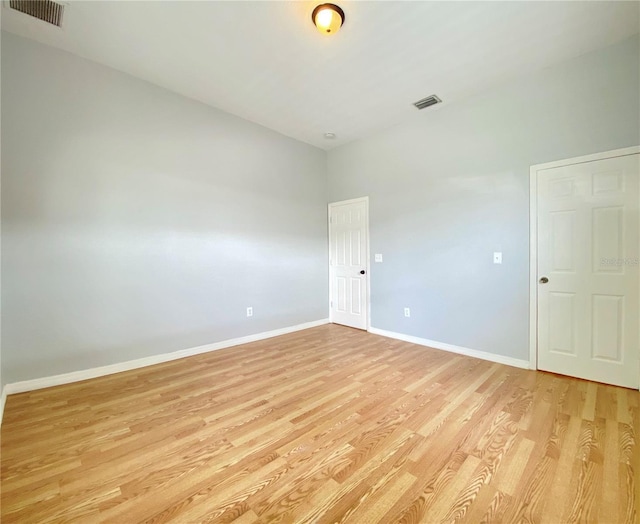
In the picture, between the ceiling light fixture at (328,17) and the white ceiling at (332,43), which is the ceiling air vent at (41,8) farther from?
the ceiling light fixture at (328,17)

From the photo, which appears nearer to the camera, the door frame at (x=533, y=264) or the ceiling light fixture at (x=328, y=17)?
the ceiling light fixture at (x=328, y=17)

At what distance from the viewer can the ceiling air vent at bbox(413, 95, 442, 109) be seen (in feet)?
10.5

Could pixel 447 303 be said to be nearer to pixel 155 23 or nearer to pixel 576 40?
pixel 576 40

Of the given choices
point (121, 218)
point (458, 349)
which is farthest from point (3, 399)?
point (458, 349)

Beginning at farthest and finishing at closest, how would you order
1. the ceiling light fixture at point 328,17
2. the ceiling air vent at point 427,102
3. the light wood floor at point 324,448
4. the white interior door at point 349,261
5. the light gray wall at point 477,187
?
the white interior door at point 349,261 → the ceiling air vent at point 427,102 → the light gray wall at point 477,187 → the ceiling light fixture at point 328,17 → the light wood floor at point 324,448

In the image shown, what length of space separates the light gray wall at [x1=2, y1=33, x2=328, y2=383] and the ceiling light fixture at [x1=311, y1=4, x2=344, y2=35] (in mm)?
1934

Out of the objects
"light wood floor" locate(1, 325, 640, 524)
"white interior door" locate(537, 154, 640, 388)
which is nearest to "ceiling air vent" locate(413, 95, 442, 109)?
"white interior door" locate(537, 154, 640, 388)

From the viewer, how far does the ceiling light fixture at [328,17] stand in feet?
6.56

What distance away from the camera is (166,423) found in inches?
78.4

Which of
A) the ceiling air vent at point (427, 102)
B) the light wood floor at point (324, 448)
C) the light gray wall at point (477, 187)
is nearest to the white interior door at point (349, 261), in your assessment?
the light gray wall at point (477, 187)

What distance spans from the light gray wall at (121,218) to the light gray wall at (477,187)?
5.54 ft

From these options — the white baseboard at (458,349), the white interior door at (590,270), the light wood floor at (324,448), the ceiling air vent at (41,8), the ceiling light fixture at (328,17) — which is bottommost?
the light wood floor at (324,448)

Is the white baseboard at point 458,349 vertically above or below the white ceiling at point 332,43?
below

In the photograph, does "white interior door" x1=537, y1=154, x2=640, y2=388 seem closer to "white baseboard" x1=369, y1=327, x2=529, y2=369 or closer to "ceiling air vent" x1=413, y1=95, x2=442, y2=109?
"white baseboard" x1=369, y1=327, x2=529, y2=369
